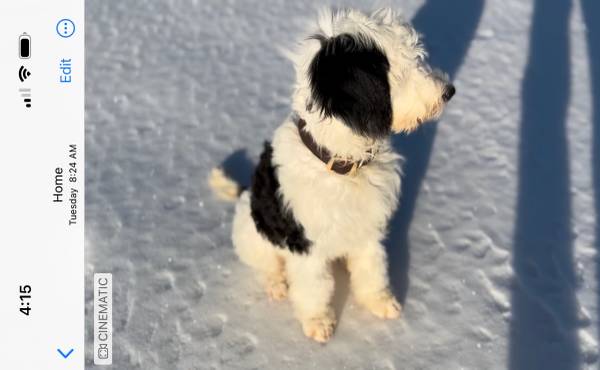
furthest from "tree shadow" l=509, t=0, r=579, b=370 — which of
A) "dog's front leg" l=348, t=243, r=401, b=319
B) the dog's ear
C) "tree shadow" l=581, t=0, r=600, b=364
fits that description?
the dog's ear

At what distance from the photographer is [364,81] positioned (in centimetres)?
243

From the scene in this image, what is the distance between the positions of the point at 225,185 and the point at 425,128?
166cm

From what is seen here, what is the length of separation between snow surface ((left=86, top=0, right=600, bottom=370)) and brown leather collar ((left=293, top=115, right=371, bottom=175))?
112 cm

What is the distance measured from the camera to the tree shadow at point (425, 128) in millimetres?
3963

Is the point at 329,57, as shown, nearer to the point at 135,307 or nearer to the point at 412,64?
the point at 412,64

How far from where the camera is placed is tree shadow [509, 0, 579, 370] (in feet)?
11.4

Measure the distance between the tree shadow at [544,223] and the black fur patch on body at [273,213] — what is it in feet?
4.74

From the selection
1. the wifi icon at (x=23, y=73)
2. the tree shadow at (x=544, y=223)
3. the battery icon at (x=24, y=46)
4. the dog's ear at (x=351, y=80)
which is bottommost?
the tree shadow at (x=544, y=223)

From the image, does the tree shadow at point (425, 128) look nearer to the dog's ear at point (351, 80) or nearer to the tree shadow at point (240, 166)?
the tree shadow at point (240, 166)

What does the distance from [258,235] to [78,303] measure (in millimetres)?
1104

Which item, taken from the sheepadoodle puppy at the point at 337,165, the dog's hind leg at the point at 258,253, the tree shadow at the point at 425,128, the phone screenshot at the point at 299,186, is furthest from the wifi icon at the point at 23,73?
the tree shadow at the point at 425,128

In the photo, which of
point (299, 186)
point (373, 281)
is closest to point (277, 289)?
point (373, 281)

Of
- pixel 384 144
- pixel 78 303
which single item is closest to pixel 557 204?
pixel 384 144

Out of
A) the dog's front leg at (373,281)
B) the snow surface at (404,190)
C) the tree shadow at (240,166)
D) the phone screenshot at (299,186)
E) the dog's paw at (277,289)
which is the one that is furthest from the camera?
the tree shadow at (240,166)
